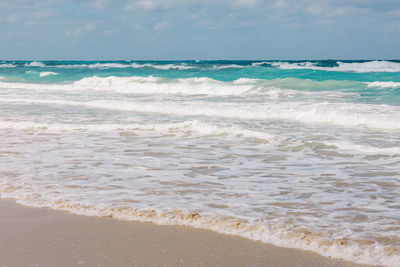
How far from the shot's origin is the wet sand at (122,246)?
3.56 m

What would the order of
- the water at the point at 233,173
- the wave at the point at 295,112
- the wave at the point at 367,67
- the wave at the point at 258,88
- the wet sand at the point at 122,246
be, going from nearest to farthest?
the wet sand at the point at 122,246, the water at the point at 233,173, the wave at the point at 295,112, the wave at the point at 258,88, the wave at the point at 367,67

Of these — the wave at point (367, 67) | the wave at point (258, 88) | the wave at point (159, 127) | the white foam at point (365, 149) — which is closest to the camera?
the white foam at point (365, 149)

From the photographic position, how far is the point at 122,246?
390 cm

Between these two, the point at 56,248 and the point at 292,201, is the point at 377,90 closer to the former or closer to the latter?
the point at 292,201

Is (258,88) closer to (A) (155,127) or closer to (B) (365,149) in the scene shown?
(A) (155,127)

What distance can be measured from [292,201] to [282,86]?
831 inches

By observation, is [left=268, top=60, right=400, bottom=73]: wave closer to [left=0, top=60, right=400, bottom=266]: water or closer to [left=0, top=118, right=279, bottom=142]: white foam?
[left=0, top=60, right=400, bottom=266]: water

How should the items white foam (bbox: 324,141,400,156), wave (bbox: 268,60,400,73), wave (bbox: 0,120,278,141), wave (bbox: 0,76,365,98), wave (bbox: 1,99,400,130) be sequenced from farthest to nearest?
1. wave (bbox: 268,60,400,73)
2. wave (bbox: 0,76,365,98)
3. wave (bbox: 1,99,400,130)
4. wave (bbox: 0,120,278,141)
5. white foam (bbox: 324,141,400,156)

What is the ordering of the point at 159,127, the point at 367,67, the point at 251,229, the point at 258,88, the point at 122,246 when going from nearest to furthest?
the point at 122,246, the point at 251,229, the point at 159,127, the point at 258,88, the point at 367,67

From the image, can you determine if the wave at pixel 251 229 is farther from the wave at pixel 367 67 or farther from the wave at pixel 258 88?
the wave at pixel 367 67

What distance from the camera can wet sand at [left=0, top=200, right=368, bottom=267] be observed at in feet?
11.7

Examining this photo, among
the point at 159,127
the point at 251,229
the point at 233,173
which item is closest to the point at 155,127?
the point at 159,127

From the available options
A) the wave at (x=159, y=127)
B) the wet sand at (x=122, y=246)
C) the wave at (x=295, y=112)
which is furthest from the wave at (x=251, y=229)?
the wave at (x=295, y=112)

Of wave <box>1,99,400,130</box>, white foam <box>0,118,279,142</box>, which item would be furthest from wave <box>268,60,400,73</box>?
white foam <box>0,118,279,142</box>
